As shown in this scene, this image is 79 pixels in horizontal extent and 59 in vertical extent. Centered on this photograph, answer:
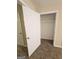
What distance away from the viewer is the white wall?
6.67m

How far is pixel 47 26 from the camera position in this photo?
22.7 ft

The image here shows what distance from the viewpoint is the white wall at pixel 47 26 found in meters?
6.67
